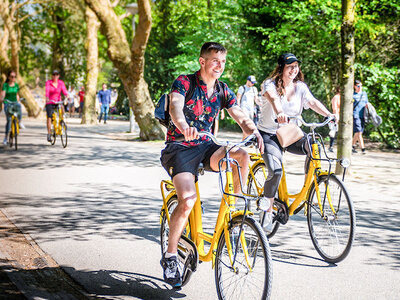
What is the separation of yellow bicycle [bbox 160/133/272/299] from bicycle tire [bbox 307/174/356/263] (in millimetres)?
1432

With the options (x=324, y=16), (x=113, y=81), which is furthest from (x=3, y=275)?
(x=113, y=81)

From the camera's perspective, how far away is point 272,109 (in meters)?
5.59

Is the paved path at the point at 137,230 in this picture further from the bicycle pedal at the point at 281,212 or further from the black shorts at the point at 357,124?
the black shorts at the point at 357,124

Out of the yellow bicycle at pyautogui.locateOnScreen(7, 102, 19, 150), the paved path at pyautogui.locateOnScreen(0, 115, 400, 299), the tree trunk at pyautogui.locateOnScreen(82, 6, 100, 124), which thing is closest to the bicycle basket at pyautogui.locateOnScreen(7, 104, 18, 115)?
the yellow bicycle at pyautogui.locateOnScreen(7, 102, 19, 150)

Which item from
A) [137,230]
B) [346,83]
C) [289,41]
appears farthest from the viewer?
[289,41]

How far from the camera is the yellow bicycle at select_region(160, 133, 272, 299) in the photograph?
3.43m

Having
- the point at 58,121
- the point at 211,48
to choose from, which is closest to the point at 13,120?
the point at 58,121

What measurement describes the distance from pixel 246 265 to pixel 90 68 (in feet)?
82.6

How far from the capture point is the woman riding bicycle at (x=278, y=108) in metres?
5.36

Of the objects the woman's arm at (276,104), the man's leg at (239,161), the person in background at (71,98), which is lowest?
the man's leg at (239,161)

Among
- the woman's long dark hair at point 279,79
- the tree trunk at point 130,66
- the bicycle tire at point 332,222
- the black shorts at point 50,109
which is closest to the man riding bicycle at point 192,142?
the bicycle tire at point 332,222

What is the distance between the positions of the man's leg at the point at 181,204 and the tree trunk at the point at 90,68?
23798mm

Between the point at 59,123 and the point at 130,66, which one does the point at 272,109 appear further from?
the point at 130,66

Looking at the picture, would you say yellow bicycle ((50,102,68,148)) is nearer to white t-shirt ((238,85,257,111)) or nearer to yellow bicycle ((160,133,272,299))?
white t-shirt ((238,85,257,111))
